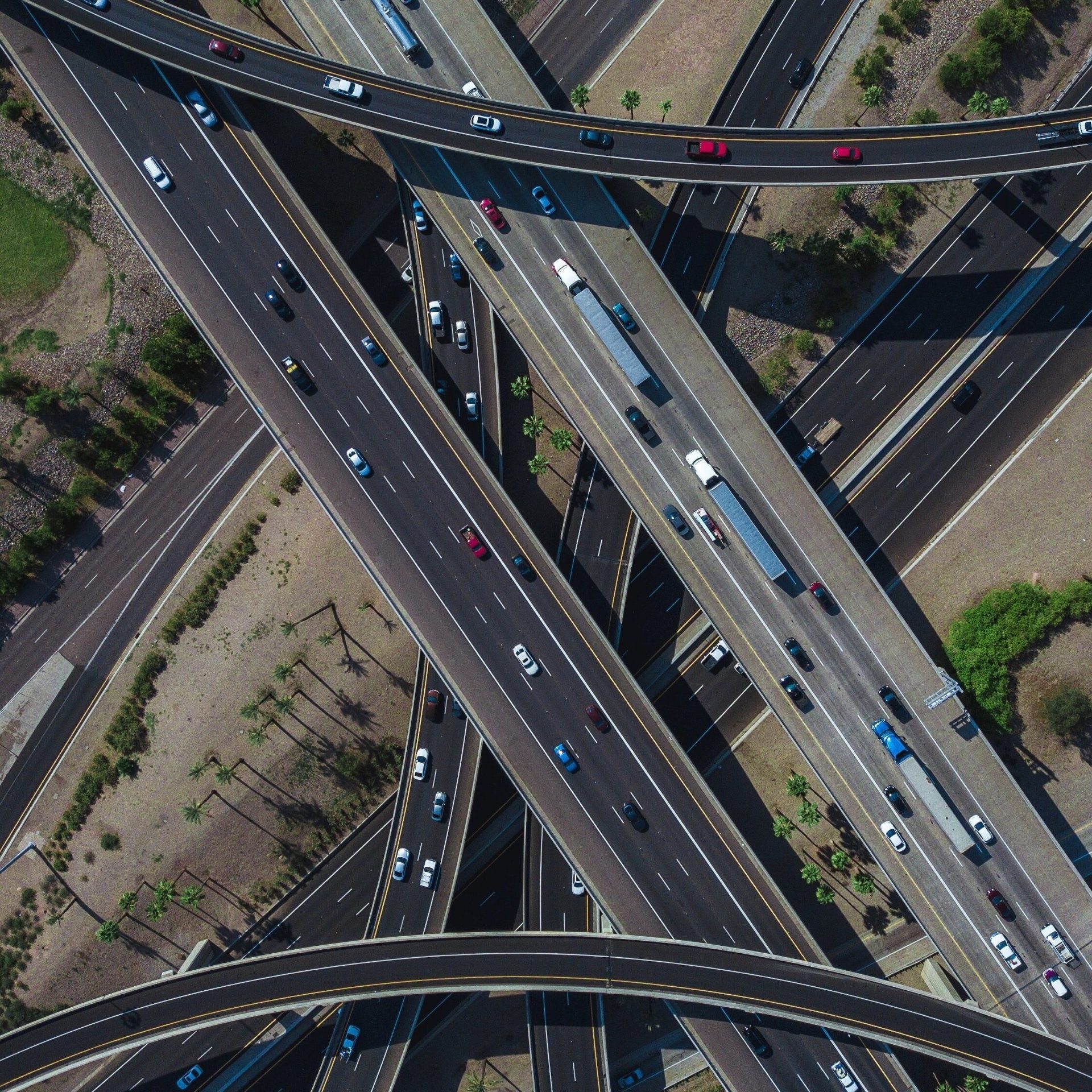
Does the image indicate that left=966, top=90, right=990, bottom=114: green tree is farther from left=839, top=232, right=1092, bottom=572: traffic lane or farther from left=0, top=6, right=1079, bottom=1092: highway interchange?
left=0, top=6, right=1079, bottom=1092: highway interchange

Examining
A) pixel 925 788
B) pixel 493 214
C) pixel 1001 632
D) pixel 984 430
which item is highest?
pixel 493 214

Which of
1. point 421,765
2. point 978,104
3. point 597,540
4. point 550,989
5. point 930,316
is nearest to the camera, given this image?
point 550,989

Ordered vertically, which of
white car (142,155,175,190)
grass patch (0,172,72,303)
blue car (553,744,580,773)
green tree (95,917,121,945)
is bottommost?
blue car (553,744,580,773)

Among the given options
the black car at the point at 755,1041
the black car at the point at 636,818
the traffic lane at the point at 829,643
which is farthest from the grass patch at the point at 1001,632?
the black car at the point at 755,1041

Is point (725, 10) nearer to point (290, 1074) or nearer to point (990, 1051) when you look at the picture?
point (990, 1051)

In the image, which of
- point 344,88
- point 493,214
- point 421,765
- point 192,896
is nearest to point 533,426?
point 493,214

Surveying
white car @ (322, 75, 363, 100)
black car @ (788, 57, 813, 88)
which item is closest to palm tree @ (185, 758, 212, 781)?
white car @ (322, 75, 363, 100)

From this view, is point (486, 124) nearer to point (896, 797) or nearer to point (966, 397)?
point (966, 397)
